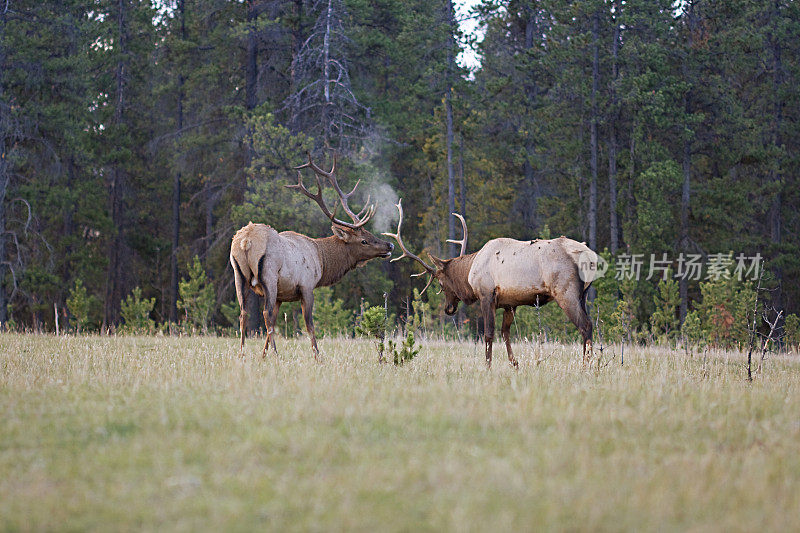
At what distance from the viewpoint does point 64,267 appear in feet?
102

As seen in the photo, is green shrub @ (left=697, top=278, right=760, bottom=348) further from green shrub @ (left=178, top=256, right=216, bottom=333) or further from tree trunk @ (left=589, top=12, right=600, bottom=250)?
green shrub @ (left=178, top=256, right=216, bottom=333)

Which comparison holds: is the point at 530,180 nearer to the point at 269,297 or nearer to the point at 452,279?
the point at 452,279

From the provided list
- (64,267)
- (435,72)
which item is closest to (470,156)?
(435,72)

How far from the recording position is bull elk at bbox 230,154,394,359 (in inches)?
415

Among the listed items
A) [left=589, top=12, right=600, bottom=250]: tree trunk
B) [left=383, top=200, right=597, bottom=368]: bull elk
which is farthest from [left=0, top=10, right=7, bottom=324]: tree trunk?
[left=589, top=12, right=600, bottom=250]: tree trunk

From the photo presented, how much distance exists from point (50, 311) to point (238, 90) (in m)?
12.0

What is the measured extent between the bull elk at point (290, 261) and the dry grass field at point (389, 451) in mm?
2289

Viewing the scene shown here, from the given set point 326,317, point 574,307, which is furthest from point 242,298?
point 326,317

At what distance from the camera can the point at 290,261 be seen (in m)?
11.0

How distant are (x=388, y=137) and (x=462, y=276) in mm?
16217

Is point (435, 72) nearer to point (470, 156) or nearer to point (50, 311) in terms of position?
point (470, 156)

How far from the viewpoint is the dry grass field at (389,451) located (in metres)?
3.76

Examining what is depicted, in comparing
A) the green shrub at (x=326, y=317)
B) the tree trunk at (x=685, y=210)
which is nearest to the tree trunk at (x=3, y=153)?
the green shrub at (x=326, y=317)

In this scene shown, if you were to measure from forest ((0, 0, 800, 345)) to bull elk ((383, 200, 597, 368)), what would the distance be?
9271mm
